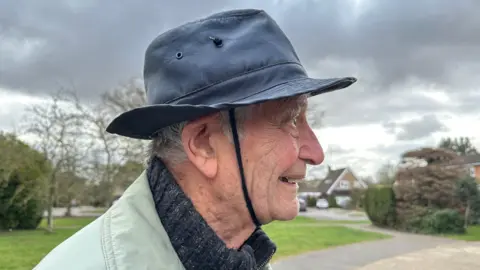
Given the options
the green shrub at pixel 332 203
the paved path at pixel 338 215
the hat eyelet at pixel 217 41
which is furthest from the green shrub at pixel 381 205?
the green shrub at pixel 332 203

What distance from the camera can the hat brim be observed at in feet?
5.19

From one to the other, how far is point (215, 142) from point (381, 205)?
2877cm

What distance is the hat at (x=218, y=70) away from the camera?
1626 millimetres

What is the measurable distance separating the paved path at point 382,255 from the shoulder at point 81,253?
12434mm

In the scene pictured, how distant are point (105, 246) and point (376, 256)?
15827 mm

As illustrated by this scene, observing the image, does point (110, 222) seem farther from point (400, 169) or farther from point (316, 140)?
point (400, 169)

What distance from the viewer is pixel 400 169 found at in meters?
28.0

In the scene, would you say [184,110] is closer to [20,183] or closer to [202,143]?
[202,143]

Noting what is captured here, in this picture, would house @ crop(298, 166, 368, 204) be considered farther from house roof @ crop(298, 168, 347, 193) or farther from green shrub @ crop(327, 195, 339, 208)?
green shrub @ crop(327, 195, 339, 208)

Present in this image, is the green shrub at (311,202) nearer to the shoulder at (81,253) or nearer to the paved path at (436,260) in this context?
the paved path at (436,260)

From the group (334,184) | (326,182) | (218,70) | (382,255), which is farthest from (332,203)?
(218,70)

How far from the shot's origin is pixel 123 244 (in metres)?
1.50

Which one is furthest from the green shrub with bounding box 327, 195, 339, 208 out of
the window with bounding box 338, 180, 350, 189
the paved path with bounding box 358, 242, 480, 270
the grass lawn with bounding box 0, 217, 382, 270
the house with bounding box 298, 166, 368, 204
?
the paved path with bounding box 358, 242, 480, 270

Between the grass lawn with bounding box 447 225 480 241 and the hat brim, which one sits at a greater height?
the hat brim
